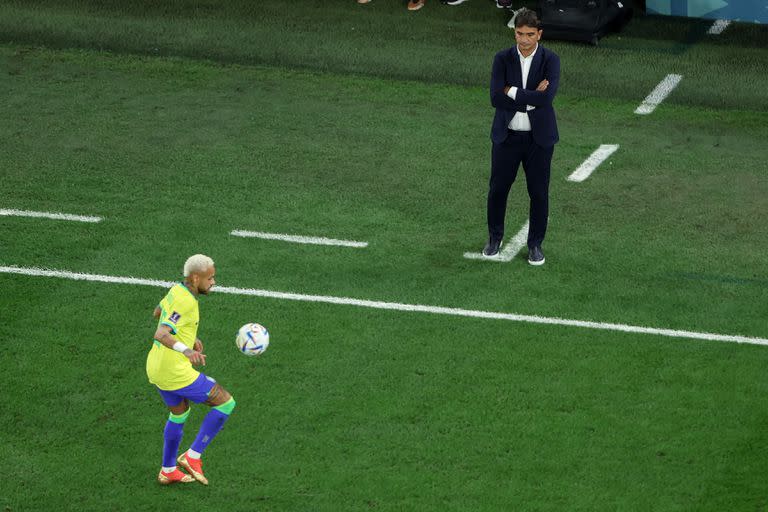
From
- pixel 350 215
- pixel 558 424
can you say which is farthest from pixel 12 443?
pixel 350 215

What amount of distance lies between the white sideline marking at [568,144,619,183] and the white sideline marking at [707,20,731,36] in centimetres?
516

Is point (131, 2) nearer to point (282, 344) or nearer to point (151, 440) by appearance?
point (282, 344)

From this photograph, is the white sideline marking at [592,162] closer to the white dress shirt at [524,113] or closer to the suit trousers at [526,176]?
the suit trousers at [526,176]

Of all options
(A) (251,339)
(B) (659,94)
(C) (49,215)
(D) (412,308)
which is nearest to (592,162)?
(B) (659,94)

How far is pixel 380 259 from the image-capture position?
13.2m

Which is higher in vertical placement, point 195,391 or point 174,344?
point 174,344

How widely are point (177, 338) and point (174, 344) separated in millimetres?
190

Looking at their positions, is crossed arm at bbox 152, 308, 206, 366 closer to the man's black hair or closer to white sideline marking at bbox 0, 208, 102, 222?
the man's black hair

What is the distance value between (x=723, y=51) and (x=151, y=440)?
12.6 meters

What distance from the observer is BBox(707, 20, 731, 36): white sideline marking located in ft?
67.5

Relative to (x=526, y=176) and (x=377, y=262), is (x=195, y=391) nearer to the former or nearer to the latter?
(x=377, y=262)

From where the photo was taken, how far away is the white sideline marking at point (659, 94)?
17734 millimetres

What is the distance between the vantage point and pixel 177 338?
902 cm

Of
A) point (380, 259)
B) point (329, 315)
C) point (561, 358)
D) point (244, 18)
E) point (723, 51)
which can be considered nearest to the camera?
point (561, 358)
